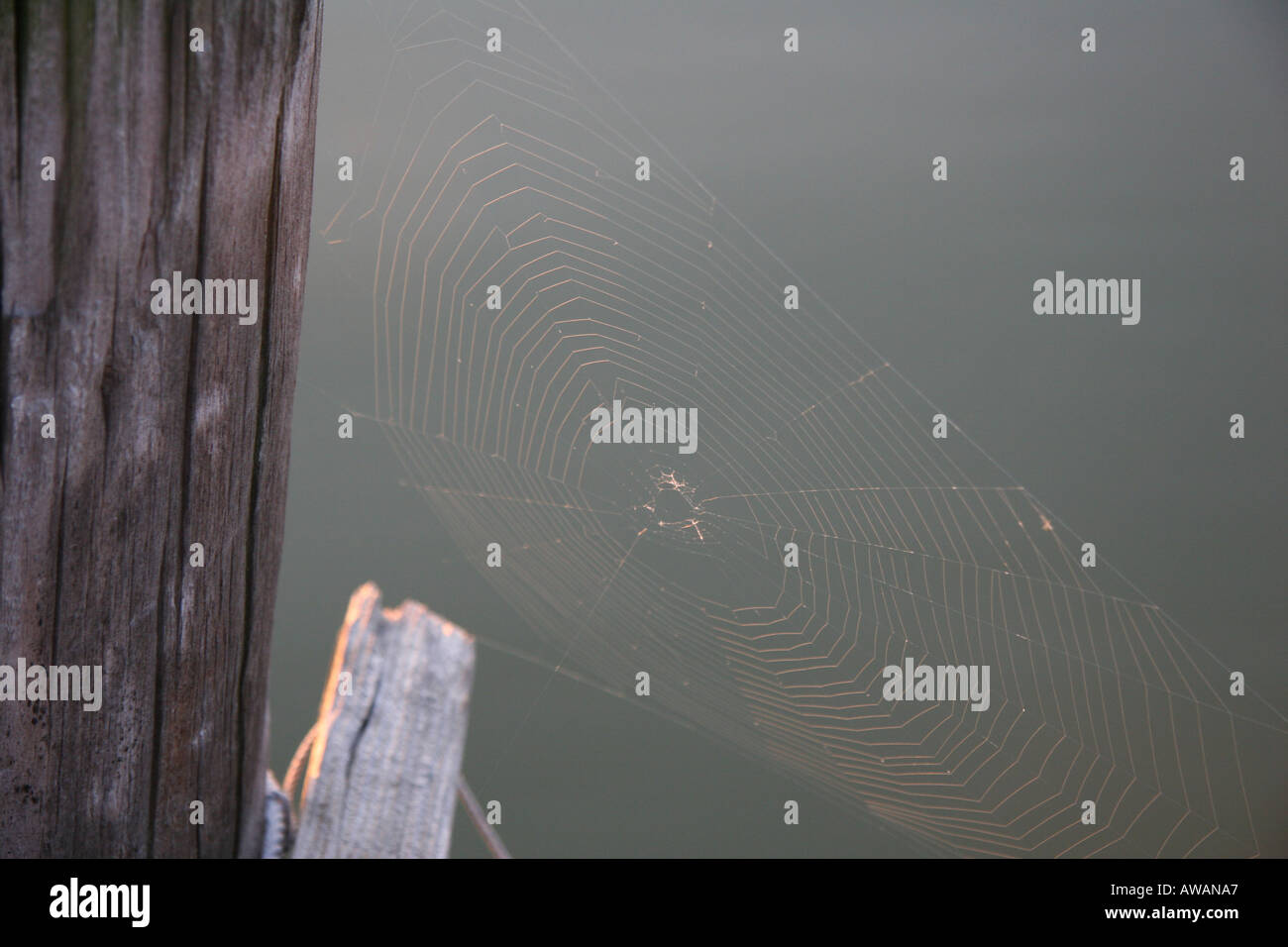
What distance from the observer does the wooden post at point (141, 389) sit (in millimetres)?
754

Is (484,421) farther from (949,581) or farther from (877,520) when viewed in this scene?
(949,581)

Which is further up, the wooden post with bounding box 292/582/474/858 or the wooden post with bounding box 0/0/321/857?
the wooden post with bounding box 0/0/321/857

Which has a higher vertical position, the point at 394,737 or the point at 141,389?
the point at 141,389

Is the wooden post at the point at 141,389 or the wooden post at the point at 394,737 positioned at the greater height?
the wooden post at the point at 141,389

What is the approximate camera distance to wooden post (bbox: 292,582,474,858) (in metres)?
0.83

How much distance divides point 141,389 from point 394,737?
14.5 inches

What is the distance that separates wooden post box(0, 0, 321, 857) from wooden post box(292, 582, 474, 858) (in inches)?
6.5

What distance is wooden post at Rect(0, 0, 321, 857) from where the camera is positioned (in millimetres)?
754

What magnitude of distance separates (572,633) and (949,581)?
1184 mm

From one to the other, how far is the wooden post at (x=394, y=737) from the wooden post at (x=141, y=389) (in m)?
0.17

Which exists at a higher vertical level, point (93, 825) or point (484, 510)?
point (484, 510)

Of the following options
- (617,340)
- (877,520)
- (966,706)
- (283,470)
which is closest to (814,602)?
(877,520)

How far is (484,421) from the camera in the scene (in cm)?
299

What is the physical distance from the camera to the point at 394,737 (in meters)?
0.83
